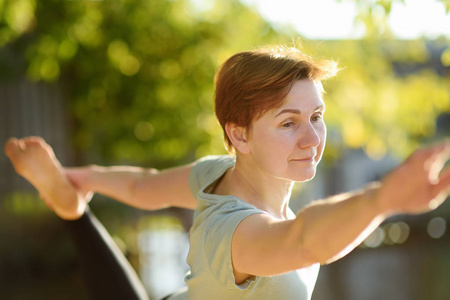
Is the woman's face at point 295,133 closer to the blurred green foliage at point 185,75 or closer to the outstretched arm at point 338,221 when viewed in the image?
the outstretched arm at point 338,221

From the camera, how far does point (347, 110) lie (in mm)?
5363

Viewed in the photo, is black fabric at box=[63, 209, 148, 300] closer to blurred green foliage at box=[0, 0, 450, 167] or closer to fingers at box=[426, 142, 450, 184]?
fingers at box=[426, 142, 450, 184]

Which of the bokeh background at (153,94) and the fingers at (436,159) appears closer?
the fingers at (436,159)

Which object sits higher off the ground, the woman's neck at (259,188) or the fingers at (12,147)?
the woman's neck at (259,188)

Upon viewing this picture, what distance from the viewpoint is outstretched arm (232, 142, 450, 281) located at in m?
0.89

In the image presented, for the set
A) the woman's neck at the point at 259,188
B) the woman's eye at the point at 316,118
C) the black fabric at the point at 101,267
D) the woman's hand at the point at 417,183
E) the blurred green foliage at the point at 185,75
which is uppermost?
the blurred green foliage at the point at 185,75

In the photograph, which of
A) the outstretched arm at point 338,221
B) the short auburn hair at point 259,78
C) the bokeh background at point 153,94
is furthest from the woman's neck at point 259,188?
the bokeh background at point 153,94

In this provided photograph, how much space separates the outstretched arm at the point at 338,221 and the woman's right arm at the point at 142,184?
70cm

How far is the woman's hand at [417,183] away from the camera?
88 centimetres

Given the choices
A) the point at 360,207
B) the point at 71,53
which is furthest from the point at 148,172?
the point at 71,53

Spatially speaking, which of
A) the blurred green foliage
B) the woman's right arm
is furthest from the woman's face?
the blurred green foliage

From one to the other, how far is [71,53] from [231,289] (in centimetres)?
411

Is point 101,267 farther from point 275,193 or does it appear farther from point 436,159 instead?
point 436,159

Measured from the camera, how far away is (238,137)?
1.44 m
